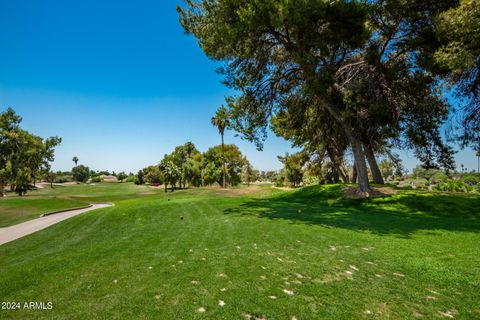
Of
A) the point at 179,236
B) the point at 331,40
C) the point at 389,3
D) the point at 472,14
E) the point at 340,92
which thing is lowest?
the point at 179,236

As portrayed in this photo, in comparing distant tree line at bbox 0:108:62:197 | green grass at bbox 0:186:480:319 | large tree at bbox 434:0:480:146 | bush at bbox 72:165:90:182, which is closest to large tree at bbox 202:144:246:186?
distant tree line at bbox 0:108:62:197

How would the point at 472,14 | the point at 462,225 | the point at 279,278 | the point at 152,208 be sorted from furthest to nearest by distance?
the point at 152,208 < the point at 472,14 < the point at 462,225 < the point at 279,278

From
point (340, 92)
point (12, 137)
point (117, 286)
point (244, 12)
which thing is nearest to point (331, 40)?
point (340, 92)

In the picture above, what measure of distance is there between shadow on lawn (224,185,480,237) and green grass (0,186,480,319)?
31 centimetres

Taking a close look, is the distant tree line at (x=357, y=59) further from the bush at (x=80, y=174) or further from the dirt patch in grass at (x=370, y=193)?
the bush at (x=80, y=174)

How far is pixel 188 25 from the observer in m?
15.8

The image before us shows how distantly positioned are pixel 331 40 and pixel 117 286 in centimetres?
1564

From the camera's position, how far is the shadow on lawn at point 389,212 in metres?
8.46

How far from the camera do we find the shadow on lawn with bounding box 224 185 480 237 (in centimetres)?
846

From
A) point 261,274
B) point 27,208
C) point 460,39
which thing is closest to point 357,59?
point 460,39

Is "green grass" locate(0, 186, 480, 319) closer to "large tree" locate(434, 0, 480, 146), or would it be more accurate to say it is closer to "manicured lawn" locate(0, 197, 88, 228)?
"large tree" locate(434, 0, 480, 146)

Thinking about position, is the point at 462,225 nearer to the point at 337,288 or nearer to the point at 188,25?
the point at 337,288

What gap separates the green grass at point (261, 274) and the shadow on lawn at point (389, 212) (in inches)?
12.1

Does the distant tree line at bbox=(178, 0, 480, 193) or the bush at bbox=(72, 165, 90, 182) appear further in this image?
the bush at bbox=(72, 165, 90, 182)
